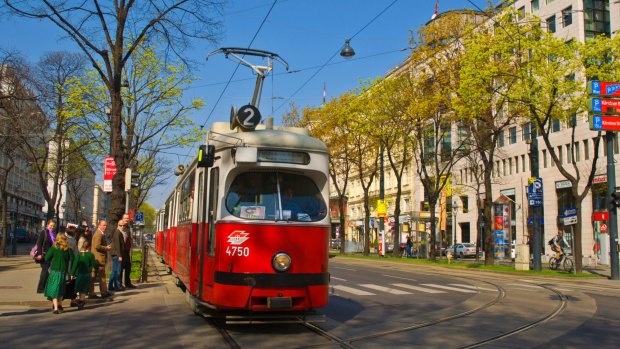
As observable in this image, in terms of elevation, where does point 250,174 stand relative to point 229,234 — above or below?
above

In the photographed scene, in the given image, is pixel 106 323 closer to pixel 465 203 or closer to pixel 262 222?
pixel 262 222

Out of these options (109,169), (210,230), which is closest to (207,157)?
(210,230)

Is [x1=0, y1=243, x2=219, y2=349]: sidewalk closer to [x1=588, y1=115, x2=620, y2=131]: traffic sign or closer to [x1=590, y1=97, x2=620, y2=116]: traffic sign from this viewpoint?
[x1=588, y1=115, x2=620, y2=131]: traffic sign

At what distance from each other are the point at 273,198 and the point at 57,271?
16.4 feet

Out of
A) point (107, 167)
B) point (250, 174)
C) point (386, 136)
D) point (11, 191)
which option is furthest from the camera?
point (11, 191)

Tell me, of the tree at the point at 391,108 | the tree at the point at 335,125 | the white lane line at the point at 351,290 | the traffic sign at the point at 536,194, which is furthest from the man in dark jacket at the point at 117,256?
the tree at the point at 335,125

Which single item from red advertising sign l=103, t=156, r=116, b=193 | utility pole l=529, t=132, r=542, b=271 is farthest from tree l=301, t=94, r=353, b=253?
red advertising sign l=103, t=156, r=116, b=193

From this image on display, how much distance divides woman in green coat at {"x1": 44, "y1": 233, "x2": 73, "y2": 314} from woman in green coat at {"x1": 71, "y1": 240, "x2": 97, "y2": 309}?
391 millimetres

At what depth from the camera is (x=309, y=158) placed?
933cm

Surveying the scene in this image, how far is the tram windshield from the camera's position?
8.91 metres

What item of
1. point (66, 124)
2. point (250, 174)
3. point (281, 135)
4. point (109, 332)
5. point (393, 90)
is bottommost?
Answer: point (109, 332)

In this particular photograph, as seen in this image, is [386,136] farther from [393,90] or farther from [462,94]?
[462,94]

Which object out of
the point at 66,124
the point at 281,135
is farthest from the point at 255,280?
the point at 66,124

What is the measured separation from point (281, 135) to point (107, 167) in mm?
10510
